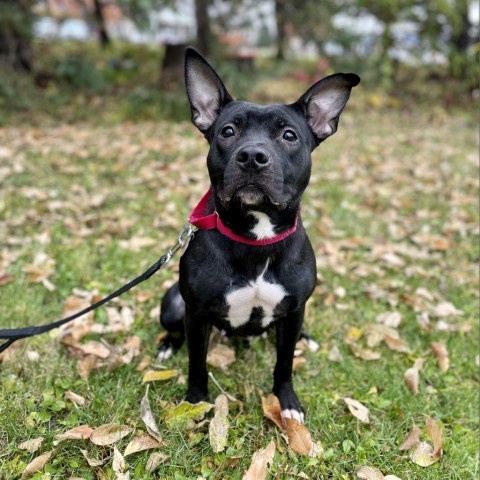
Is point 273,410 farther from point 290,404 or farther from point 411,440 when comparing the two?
point 411,440

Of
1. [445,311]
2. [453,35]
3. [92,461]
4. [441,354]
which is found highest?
[92,461]

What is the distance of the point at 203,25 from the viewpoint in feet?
31.7

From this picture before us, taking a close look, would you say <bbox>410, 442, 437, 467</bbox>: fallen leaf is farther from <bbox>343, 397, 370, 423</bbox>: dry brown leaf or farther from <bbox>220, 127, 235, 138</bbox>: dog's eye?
<bbox>220, 127, 235, 138</bbox>: dog's eye

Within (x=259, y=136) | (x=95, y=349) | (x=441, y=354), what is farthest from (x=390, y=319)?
(x=95, y=349)

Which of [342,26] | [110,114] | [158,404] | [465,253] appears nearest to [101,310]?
[158,404]

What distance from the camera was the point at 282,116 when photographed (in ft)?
7.59

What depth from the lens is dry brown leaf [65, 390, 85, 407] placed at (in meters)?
2.60

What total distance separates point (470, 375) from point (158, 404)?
6.61 ft

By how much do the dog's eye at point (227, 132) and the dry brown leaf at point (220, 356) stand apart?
1.47 meters

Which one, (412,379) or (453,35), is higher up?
(412,379)

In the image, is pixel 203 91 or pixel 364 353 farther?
pixel 364 353

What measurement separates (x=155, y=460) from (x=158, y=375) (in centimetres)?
60

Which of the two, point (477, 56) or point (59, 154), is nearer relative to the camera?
point (59, 154)

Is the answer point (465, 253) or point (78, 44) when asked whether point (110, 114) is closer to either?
point (465, 253)
